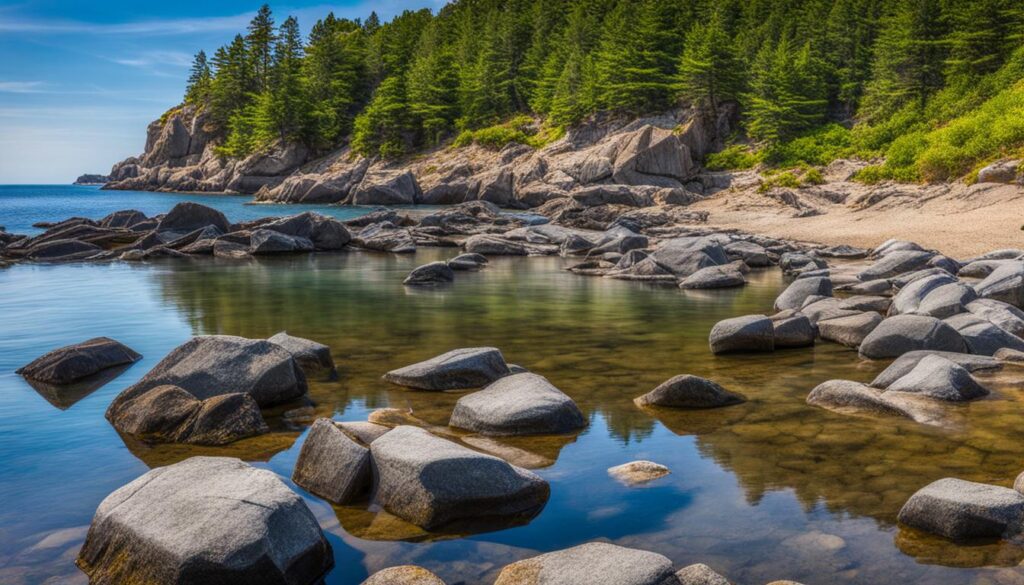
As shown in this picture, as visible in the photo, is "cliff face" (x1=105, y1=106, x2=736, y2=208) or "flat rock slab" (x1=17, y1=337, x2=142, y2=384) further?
"cliff face" (x1=105, y1=106, x2=736, y2=208)

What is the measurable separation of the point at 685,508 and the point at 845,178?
36.0 m

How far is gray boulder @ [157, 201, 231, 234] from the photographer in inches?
1120

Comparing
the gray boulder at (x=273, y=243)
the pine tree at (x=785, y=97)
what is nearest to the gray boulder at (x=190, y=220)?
the gray boulder at (x=273, y=243)

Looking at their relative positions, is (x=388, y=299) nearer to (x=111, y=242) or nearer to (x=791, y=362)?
(x=791, y=362)

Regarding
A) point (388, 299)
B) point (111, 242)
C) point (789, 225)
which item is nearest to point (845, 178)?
point (789, 225)

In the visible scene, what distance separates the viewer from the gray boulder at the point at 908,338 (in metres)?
9.29

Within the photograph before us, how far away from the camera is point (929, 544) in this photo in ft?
15.1

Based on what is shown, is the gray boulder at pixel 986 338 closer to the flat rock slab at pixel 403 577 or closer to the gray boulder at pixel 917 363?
the gray boulder at pixel 917 363

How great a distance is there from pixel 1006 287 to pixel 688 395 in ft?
29.1

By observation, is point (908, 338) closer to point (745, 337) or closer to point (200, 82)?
point (745, 337)

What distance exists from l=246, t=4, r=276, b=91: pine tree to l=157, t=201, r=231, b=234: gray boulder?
66830 millimetres

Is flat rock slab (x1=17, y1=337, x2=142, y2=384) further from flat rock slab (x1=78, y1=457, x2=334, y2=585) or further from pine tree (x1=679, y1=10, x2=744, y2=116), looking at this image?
pine tree (x1=679, y1=10, x2=744, y2=116)

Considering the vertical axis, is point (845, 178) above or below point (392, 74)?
below

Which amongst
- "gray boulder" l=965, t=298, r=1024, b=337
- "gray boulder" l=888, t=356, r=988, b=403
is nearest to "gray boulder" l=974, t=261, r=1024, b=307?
"gray boulder" l=965, t=298, r=1024, b=337
